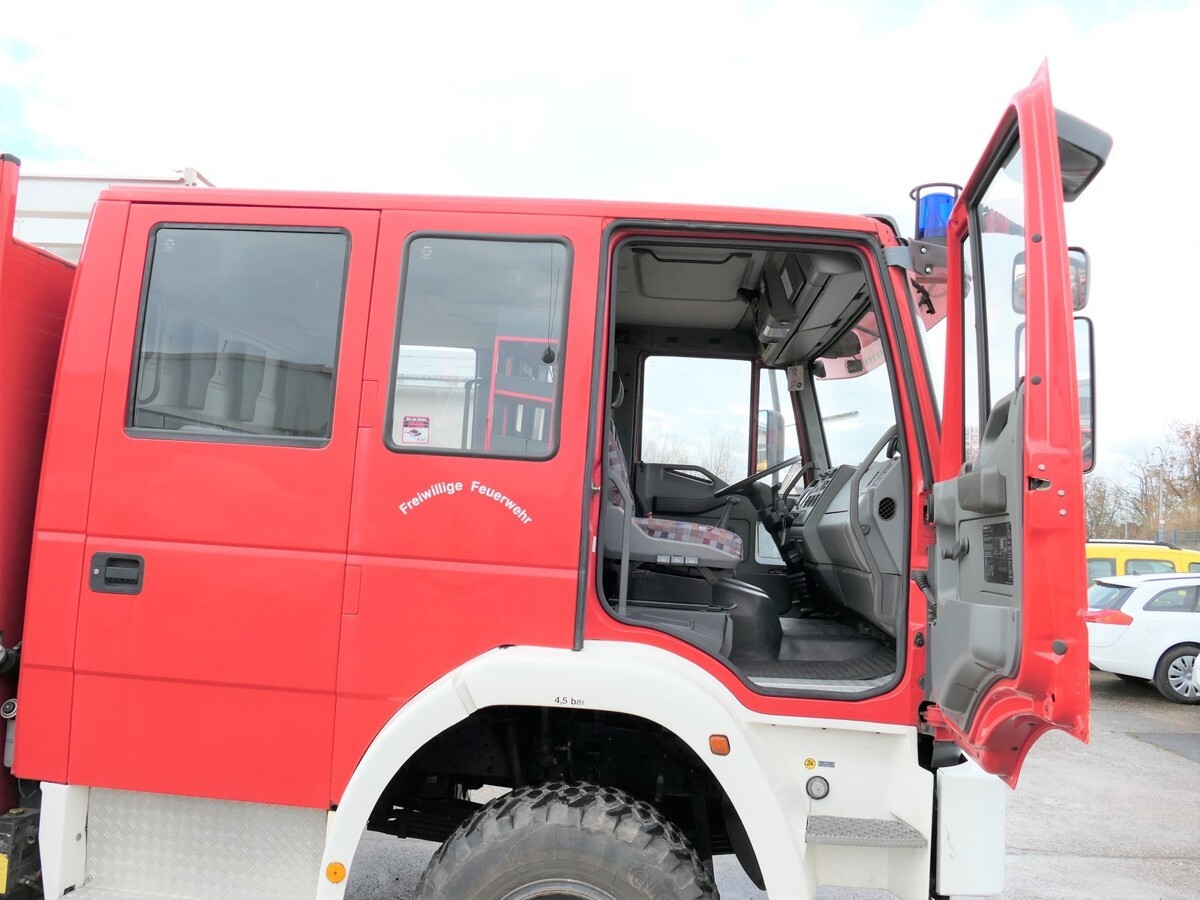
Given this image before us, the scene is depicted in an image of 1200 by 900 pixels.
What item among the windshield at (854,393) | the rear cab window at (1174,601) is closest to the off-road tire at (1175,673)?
the rear cab window at (1174,601)

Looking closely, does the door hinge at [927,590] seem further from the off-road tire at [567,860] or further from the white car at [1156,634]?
the white car at [1156,634]

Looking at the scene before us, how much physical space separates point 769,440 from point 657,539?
57.0 inches

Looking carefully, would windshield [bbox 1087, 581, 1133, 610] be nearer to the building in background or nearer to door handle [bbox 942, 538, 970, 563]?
door handle [bbox 942, 538, 970, 563]

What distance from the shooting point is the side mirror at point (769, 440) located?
14.1ft

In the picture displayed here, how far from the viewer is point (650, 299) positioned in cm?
405

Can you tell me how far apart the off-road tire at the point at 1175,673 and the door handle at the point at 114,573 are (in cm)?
1069

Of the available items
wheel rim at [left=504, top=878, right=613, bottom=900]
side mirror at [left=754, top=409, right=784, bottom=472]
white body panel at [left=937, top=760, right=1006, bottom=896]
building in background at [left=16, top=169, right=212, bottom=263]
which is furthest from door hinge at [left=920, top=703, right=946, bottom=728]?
building in background at [left=16, top=169, right=212, bottom=263]

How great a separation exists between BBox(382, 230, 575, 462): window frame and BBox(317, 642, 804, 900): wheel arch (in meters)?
0.59

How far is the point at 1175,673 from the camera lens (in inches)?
376

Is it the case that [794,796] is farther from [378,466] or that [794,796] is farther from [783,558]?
[783,558]

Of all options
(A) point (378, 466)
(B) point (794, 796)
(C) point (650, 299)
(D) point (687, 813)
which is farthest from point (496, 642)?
(C) point (650, 299)

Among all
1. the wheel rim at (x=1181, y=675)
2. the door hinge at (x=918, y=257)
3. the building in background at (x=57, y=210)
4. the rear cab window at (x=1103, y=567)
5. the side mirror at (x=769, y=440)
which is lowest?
the wheel rim at (x=1181, y=675)

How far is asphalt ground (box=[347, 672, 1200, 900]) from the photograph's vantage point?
4.32m

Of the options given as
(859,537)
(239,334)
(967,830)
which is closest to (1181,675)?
(859,537)
